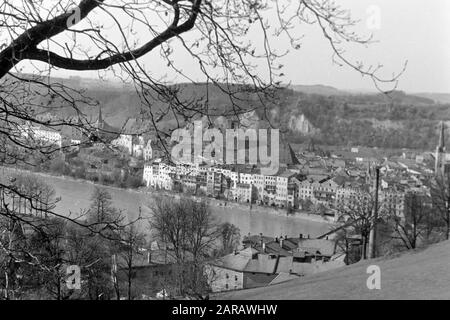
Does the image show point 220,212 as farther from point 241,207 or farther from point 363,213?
point 363,213

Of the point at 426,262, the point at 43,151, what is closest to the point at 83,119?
the point at 43,151

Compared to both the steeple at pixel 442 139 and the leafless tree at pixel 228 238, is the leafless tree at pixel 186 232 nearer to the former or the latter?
the leafless tree at pixel 228 238

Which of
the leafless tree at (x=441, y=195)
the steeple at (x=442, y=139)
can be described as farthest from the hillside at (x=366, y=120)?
the leafless tree at (x=441, y=195)

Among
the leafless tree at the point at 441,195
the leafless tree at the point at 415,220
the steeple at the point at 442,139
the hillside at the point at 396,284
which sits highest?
the steeple at the point at 442,139

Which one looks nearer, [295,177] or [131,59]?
Answer: [131,59]

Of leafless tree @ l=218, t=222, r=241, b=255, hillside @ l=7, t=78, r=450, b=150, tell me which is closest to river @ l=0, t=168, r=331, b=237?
leafless tree @ l=218, t=222, r=241, b=255

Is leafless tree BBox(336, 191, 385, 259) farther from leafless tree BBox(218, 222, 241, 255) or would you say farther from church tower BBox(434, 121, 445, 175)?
leafless tree BBox(218, 222, 241, 255)
